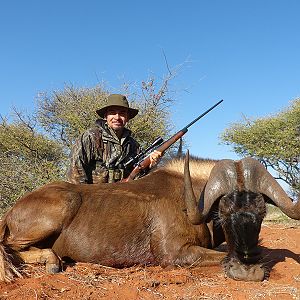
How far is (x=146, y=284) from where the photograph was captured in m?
3.79

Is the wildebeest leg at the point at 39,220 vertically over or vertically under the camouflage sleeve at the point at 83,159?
under

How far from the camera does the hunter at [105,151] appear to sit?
631 cm

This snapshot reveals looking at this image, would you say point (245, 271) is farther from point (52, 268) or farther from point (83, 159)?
point (83, 159)

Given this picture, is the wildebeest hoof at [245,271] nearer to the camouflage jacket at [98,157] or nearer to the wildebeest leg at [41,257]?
the wildebeest leg at [41,257]

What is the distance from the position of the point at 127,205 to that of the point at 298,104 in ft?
51.1

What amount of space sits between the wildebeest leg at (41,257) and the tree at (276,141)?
13574mm

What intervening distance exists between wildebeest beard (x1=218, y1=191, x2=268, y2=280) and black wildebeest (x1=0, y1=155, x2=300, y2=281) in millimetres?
10

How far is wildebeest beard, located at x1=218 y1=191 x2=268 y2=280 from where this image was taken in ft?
12.6

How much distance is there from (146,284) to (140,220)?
1.07 metres

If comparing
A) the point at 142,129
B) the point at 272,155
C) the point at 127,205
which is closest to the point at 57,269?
the point at 127,205

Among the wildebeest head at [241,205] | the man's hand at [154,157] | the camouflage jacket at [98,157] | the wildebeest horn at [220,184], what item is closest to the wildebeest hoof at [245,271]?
the wildebeest head at [241,205]

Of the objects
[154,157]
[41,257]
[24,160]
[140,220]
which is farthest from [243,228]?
[24,160]

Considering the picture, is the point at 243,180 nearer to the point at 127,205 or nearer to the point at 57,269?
the point at 127,205

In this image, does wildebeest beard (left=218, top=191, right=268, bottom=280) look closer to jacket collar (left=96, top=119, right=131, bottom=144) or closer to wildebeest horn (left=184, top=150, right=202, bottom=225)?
wildebeest horn (left=184, top=150, right=202, bottom=225)
